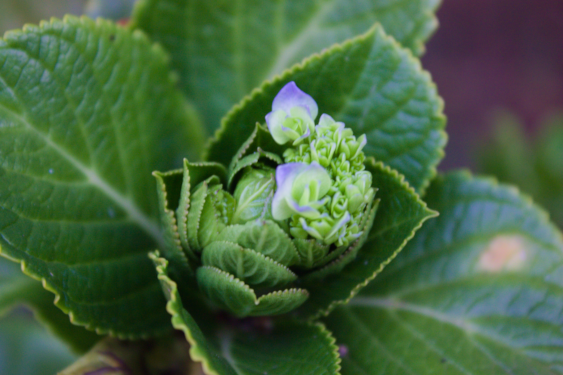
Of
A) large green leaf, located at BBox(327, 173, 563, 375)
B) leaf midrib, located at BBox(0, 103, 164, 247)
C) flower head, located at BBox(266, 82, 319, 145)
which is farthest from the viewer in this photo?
large green leaf, located at BBox(327, 173, 563, 375)

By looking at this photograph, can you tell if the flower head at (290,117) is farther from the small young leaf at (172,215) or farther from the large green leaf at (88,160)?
the large green leaf at (88,160)

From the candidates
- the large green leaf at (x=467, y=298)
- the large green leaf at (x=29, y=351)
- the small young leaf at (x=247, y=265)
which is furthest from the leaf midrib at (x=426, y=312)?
the large green leaf at (x=29, y=351)

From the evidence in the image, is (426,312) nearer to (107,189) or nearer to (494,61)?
(107,189)

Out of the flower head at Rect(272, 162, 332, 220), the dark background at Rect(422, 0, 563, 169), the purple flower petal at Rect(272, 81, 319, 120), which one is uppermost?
the dark background at Rect(422, 0, 563, 169)

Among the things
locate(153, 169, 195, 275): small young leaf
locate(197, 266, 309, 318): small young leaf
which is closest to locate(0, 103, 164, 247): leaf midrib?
locate(153, 169, 195, 275): small young leaf

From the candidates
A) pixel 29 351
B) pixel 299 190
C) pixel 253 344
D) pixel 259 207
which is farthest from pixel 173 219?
pixel 29 351

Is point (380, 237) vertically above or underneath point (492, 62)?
underneath

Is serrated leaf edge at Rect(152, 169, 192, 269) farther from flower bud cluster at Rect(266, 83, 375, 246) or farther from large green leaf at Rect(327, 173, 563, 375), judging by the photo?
large green leaf at Rect(327, 173, 563, 375)

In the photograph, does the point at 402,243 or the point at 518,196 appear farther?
the point at 518,196
